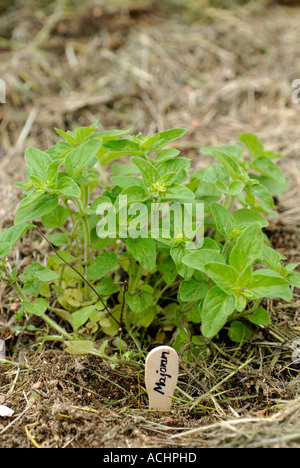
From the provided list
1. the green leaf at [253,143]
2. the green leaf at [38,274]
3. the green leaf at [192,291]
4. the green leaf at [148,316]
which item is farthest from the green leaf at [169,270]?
the green leaf at [253,143]

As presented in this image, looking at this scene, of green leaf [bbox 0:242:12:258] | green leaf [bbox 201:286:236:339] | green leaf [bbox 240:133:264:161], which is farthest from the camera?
green leaf [bbox 240:133:264:161]

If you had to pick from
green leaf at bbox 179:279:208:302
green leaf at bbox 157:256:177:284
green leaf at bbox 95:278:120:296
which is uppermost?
green leaf at bbox 157:256:177:284

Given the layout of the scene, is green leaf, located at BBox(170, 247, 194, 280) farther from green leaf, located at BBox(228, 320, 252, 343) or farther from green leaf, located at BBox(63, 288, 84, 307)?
green leaf, located at BBox(63, 288, 84, 307)

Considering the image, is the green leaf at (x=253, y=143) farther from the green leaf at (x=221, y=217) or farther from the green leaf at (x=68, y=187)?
the green leaf at (x=68, y=187)

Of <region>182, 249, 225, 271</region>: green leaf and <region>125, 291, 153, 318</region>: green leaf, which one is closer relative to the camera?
<region>182, 249, 225, 271</region>: green leaf

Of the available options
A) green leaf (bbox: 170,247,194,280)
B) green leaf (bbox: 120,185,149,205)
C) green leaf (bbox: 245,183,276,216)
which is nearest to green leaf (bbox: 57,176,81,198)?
green leaf (bbox: 120,185,149,205)
